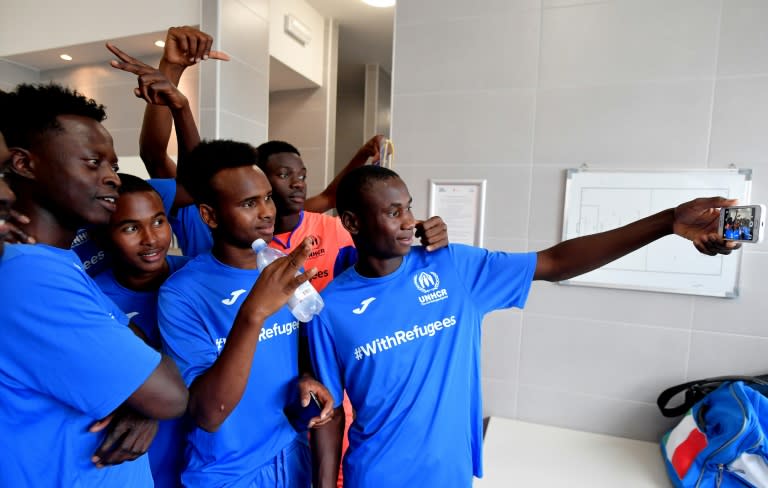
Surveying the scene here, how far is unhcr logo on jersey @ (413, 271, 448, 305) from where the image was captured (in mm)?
916

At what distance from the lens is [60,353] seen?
518 millimetres

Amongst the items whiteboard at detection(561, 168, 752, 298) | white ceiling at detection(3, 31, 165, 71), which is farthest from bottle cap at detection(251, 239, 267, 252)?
white ceiling at detection(3, 31, 165, 71)

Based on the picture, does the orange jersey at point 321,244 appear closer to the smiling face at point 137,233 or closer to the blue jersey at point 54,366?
the smiling face at point 137,233

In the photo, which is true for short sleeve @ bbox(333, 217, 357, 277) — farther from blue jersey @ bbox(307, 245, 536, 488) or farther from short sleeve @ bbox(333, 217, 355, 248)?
blue jersey @ bbox(307, 245, 536, 488)

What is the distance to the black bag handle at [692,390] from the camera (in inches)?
57.0

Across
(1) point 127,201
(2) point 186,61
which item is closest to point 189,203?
(1) point 127,201

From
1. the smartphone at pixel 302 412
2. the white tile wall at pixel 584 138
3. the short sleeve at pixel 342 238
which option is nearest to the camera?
the smartphone at pixel 302 412

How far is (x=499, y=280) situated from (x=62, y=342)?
32.3 inches

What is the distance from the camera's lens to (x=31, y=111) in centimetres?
63

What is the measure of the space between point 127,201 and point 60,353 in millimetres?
493

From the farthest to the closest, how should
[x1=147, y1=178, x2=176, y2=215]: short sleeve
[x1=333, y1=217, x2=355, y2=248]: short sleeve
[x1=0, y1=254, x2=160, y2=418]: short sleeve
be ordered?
[x1=333, y1=217, x2=355, y2=248]: short sleeve < [x1=147, y1=178, x2=176, y2=215]: short sleeve < [x1=0, y1=254, x2=160, y2=418]: short sleeve

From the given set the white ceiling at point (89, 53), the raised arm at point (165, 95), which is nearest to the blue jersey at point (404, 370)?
the raised arm at point (165, 95)

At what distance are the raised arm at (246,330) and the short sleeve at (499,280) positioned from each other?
0.45 metres

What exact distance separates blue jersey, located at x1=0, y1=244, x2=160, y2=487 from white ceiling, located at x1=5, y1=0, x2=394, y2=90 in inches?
77.1
